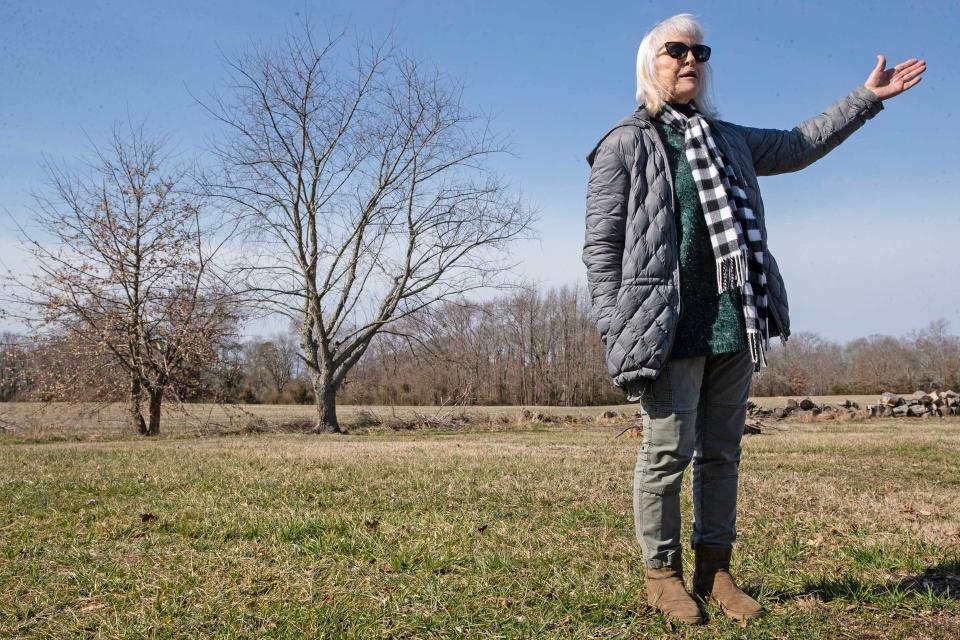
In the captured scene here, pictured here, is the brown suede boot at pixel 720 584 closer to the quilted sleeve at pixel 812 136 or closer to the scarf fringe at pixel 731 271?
the scarf fringe at pixel 731 271

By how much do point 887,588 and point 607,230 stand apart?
1.91 m

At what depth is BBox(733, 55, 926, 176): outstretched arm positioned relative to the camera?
3139 millimetres

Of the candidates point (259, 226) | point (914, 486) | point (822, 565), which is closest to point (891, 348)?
point (259, 226)

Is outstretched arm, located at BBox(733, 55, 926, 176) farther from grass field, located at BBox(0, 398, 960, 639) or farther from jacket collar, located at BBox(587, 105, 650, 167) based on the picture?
grass field, located at BBox(0, 398, 960, 639)

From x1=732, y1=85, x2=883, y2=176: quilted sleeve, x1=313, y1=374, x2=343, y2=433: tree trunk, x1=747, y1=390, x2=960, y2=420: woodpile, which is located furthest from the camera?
x1=747, y1=390, x2=960, y2=420: woodpile

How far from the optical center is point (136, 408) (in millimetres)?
15898

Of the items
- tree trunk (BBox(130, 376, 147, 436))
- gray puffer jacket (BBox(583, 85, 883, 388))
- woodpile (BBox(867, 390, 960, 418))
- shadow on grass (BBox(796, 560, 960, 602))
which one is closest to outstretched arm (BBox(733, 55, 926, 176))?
gray puffer jacket (BBox(583, 85, 883, 388))

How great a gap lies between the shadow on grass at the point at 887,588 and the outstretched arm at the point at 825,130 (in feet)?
5.91

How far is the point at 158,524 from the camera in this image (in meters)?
4.38

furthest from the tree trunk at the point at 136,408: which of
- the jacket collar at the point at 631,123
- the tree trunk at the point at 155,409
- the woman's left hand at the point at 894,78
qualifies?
the woman's left hand at the point at 894,78

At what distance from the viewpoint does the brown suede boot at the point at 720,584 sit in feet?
8.97

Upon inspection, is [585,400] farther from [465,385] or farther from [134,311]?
[134,311]

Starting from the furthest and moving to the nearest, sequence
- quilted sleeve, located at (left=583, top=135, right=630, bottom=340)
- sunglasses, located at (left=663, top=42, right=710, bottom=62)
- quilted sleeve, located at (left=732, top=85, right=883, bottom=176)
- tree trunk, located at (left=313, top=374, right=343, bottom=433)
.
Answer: tree trunk, located at (left=313, top=374, right=343, bottom=433)
quilted sleeve, located at (left=732, top=85, right=883, bottom=176)
sunglasses, located at (left=663, top=42, right=710, bottom=62)
quilted sleeve, located at (left=583, top=135, right=630, bottom=340)

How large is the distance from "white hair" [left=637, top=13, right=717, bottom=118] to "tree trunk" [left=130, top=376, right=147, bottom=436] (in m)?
15.5
